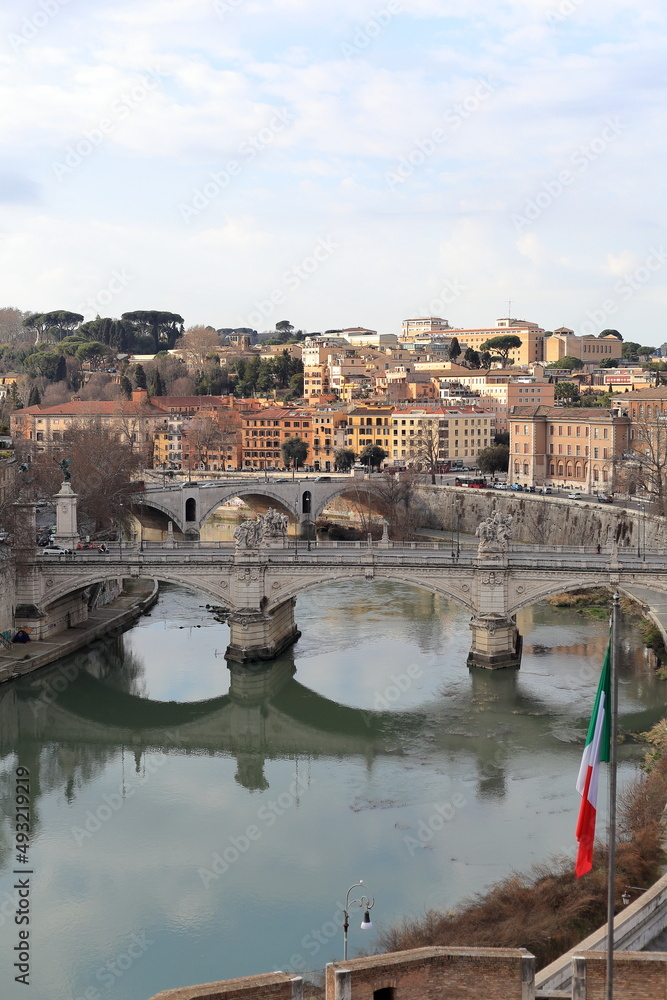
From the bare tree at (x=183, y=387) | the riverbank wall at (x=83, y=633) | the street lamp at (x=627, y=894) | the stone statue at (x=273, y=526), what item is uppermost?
the bare tree at (x=183, y=387)

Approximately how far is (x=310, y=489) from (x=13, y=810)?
30.8 metres

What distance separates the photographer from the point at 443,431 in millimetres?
56969

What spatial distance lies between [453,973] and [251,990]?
5.67 ft

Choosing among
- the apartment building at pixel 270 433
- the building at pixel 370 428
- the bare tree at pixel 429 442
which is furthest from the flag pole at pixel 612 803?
the apartment building at pixel 270 433

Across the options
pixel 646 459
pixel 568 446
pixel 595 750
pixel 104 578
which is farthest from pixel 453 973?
pixel 568 446

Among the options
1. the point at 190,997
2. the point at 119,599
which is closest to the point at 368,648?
the point at 119,599

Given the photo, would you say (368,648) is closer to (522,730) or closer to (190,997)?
(522,730)

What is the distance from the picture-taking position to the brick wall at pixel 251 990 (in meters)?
8.36

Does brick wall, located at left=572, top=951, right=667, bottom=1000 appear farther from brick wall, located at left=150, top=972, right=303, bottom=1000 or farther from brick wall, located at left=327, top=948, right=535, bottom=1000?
brick wall, located at left=150, top=972, right=303, bottom=1000

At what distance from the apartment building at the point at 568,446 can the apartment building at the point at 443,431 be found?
6.30 metres

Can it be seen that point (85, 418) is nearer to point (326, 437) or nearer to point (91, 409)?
point (91, 409)

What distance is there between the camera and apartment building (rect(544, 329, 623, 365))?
80.9 m

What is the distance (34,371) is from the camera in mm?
81812

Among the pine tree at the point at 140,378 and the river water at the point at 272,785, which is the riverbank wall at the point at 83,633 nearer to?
the river water at the point at 272,785
